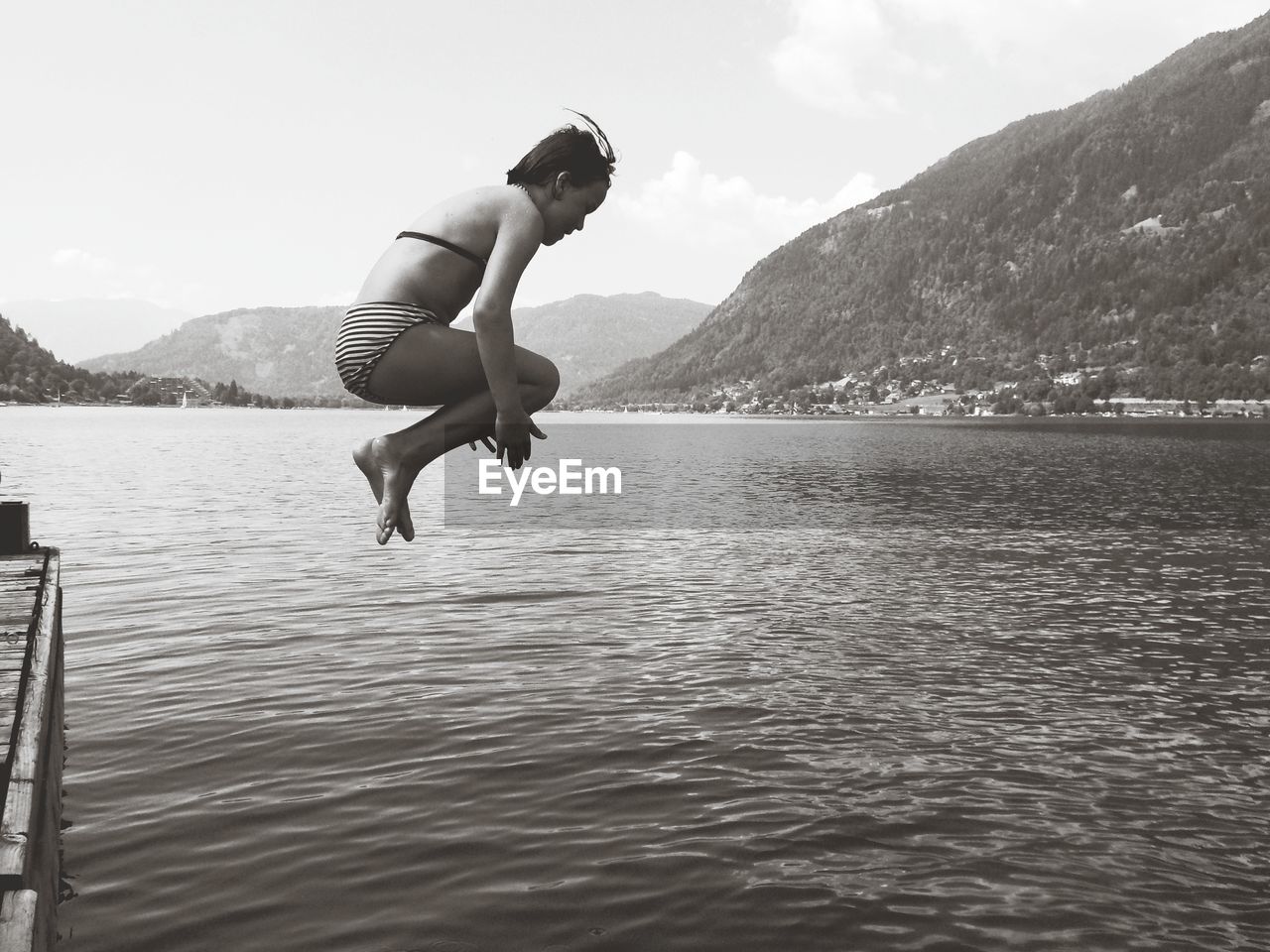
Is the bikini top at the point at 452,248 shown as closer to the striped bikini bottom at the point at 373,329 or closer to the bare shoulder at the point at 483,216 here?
the bare shoulder at the point at 483,216

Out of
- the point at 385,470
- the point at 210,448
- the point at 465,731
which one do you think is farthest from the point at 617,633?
the point at 210,448

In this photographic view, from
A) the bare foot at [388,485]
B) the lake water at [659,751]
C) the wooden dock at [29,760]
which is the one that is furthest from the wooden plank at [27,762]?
the bare foot at [388,485]

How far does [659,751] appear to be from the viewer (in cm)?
1652

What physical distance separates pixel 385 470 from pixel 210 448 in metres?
135

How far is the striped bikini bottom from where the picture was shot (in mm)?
3488

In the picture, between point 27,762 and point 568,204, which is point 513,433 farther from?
point 27,762

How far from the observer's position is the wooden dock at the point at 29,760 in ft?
20.9

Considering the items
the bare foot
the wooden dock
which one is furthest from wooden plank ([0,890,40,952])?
the bare foot

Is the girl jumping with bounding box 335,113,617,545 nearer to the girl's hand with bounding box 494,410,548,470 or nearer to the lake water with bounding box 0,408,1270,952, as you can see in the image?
the girl's hand with bounding box 494,410,548,470

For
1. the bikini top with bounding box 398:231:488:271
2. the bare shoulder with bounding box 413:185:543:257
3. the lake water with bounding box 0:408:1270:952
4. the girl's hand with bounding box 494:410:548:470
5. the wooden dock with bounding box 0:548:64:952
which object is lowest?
the lake water with bounding box 0:408:1270:952

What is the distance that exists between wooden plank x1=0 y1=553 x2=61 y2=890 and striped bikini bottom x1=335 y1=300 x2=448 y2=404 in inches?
189

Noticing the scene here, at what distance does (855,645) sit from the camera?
2530 centimetres

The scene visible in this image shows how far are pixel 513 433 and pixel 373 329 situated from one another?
0.55 metres

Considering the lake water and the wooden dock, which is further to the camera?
the lake water
